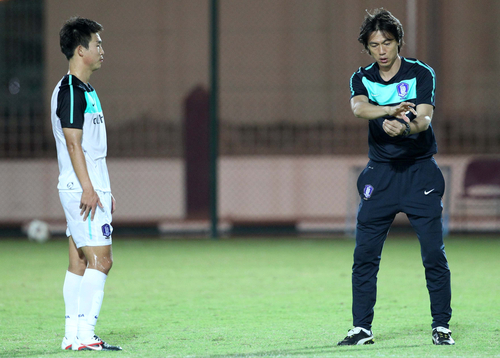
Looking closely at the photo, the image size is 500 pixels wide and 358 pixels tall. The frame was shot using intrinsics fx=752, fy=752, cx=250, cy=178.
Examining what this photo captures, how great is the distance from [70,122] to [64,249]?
18.9ft

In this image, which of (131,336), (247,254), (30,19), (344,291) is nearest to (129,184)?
(30,19)

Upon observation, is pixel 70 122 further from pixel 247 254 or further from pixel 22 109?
pixel 22 109

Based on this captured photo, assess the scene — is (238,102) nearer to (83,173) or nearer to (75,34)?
(75,34)

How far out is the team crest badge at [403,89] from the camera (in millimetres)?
4137

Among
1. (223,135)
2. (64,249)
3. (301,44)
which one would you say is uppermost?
(301,44)

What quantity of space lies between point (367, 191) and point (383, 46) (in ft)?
2.63

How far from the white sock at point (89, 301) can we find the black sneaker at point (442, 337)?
5.95 ft

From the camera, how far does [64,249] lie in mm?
9352

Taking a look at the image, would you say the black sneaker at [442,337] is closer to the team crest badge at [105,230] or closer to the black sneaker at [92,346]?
the black sneaker at [92,346]

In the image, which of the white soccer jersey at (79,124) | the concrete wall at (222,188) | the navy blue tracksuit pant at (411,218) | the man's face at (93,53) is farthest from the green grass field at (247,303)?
the concrete wall at (222,188)

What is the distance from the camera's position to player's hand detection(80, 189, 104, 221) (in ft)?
12.8

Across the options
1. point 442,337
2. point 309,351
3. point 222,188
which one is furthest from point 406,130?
point 222,188

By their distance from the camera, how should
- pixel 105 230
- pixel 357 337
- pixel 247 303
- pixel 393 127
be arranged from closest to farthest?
pixel 393 127 < pixel 105 230 < pixel 357 337 < pixel 247 303

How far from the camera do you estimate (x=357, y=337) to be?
412 centimetres
